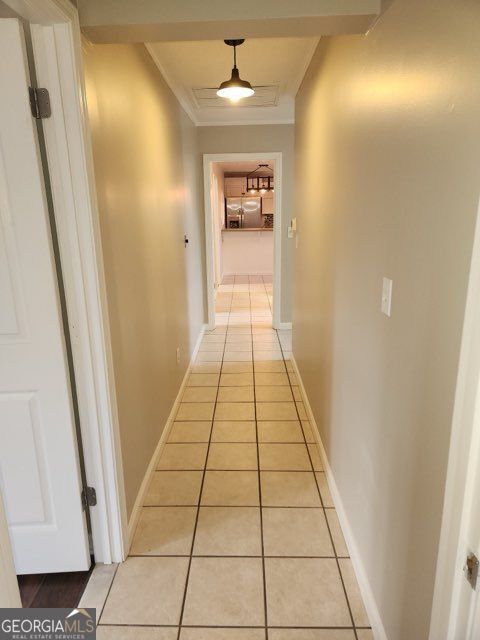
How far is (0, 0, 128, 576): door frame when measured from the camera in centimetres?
131

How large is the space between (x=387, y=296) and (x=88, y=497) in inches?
55.5

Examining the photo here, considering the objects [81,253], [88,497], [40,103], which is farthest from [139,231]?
[88,497]

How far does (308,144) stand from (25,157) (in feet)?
6.52

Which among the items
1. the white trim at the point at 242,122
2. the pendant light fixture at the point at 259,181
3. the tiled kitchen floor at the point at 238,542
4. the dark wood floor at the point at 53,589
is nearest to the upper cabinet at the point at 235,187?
the pendant light fixture at the point at 259,181

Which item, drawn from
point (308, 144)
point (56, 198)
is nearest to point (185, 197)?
point (308, 144)

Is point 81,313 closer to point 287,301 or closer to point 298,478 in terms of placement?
point 298,478

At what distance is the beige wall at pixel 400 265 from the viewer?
869mm

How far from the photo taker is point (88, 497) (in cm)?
167

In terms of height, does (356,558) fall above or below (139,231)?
below

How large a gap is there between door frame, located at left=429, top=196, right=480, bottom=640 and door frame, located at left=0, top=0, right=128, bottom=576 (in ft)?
3.94

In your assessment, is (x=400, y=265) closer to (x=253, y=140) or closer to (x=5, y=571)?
(x=5, y=571)

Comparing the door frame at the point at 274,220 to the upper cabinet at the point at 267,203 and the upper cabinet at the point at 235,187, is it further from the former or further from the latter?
the upper cabinet at the point at 235,187

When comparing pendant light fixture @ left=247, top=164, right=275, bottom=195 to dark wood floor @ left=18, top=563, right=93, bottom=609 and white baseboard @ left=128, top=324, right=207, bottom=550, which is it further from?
dark wood floor @ left=18, top=563, right=93, bottom=609

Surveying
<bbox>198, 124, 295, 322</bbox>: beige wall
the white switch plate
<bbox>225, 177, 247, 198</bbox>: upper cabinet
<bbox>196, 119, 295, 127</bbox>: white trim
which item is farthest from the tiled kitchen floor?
<bbox>225, 177, 247, 198</bbox>: upper cabinet
